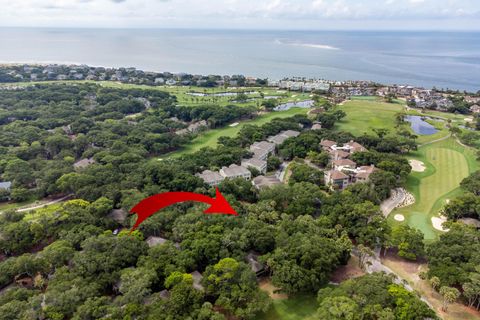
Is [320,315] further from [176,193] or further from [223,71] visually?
[223,71]

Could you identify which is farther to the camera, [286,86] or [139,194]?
[286,86]

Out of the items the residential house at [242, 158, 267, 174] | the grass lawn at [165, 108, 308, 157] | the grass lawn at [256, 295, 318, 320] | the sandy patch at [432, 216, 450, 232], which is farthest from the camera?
the grass lawn at [165, 108, 308, 157]

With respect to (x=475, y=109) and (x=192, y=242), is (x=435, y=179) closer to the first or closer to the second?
(x=192, y=242)

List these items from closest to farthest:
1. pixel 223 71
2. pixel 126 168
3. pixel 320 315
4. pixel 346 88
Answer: pixel 320 315
pixel 126 168
pixel 346 88
pixel 223 71

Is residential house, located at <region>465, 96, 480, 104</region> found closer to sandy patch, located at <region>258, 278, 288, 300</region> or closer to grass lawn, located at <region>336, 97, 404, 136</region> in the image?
grass lawn, located at <region>336, 97, 404, 136</region>

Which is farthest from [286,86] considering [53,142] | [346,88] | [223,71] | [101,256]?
[101,256]

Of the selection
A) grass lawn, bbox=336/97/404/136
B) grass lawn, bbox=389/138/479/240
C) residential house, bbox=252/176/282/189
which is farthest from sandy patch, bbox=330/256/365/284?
grass lawn, bbox=336/97/404/136
